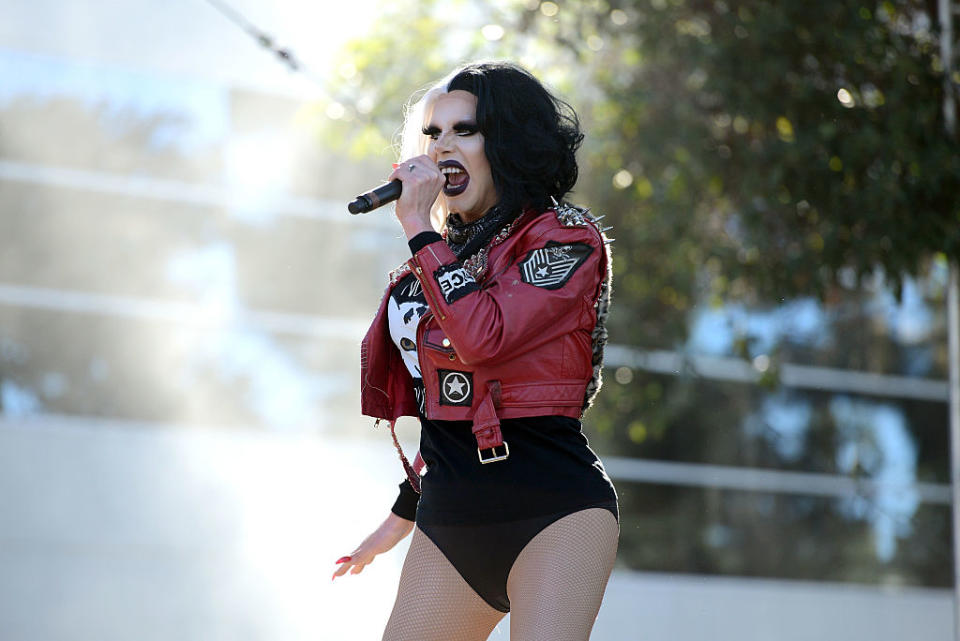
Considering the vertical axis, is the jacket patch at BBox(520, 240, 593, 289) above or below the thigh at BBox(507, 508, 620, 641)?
above

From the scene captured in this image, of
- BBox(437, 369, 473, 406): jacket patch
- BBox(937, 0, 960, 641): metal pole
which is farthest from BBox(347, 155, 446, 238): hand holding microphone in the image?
BBox(937, 0, 960, 641): metal pole

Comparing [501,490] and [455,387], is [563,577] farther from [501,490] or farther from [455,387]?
[455,387]

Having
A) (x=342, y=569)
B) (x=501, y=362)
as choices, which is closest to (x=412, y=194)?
(x=501, y=362)

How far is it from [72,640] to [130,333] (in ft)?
10.2

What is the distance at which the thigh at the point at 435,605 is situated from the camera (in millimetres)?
1795

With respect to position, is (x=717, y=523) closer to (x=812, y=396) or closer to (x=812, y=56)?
(x=812, y=396)

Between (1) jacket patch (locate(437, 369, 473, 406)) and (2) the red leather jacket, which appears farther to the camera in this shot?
(1) jacket patch (locate(437, 369, 473, 406))

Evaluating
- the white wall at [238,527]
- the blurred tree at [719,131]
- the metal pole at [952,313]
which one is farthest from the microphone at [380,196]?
the white wall at [238,527]

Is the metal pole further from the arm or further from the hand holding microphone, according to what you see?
the hand holding microphone

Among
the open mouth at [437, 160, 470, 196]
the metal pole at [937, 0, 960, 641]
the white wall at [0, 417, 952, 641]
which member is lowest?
the white wall at [0, 417, 952, 641]

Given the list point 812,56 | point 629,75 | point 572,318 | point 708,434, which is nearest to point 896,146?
point 812,56

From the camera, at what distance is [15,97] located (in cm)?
789

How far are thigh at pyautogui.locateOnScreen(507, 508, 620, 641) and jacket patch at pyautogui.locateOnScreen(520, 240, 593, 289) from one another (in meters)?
0.37

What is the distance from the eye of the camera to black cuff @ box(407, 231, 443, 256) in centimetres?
168
